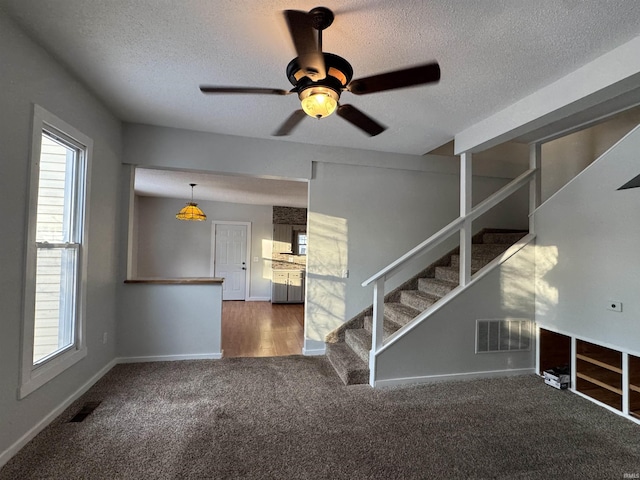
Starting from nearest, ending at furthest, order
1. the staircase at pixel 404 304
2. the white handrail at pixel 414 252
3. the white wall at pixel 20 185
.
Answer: the white wall at pixel 20 185 → the white handrail at pixel 414 252 → the staircase at pixel 404 304

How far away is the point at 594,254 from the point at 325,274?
2653mm

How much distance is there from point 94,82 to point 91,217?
1.12 meters

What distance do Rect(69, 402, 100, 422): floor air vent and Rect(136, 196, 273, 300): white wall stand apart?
5.06m

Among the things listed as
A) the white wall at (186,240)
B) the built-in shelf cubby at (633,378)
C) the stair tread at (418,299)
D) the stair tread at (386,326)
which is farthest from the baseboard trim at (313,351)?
the white wall at (186,240)

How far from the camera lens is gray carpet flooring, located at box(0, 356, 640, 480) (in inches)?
70.2

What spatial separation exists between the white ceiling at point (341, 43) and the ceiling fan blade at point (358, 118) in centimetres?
41

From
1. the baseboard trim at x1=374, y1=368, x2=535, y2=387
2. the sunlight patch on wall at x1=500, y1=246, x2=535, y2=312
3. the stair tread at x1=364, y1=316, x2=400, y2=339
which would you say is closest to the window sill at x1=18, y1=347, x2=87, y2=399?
the baseboard trim at x1=374, y1=368, x2=535, y2=387

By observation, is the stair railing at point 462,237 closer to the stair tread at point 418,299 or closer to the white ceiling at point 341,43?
the stair tread at point 418,299

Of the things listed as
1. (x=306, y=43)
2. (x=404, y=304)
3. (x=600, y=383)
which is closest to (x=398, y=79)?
(x=306, y=43)

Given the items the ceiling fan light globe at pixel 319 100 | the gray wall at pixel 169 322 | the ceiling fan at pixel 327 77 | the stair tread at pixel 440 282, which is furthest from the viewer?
the stair tread at pixel 440 282

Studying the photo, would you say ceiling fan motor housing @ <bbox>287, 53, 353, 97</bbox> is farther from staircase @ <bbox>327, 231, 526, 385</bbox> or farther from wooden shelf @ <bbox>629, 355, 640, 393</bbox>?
wooden shelf @ <bbox>629, 355, 640, 393</bbox>

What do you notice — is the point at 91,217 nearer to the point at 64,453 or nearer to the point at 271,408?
the point at 64,453

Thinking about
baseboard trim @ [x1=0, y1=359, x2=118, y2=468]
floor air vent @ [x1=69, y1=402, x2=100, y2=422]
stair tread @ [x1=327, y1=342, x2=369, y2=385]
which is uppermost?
stair tread @ [x1=327, y1=342, x2=369, y2=385]

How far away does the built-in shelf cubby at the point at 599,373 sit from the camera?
256 centimetres
